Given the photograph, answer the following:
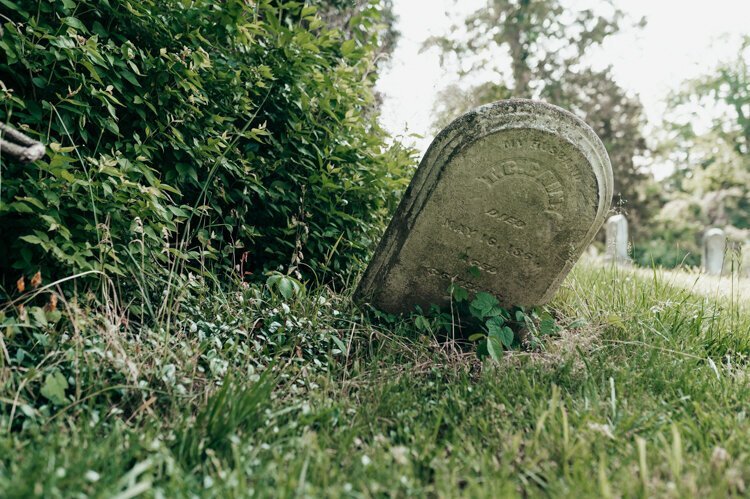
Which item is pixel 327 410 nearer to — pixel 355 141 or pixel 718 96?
pixel 355 141

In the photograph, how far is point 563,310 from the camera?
3447 mm

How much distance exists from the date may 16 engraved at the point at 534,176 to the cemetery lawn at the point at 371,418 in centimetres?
77

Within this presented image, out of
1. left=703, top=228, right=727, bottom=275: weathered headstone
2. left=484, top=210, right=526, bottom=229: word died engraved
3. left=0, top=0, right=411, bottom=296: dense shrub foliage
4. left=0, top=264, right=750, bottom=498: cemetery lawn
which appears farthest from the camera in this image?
left=703, top=228, right=727, bottom=275: weathered headstone

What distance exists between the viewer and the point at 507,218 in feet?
9.20

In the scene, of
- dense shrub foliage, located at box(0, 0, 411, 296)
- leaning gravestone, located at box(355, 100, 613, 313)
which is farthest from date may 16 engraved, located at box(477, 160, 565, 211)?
dense shrub foliage, located at box(0, 0, 411, 296)

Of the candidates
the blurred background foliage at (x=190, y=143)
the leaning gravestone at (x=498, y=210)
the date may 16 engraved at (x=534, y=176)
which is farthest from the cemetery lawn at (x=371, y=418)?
the date may 16 engraved at (x=534, y=176)

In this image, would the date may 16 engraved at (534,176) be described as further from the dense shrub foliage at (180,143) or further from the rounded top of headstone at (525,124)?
the dense shrub foliage at (180,143)

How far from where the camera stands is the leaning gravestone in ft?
8.73

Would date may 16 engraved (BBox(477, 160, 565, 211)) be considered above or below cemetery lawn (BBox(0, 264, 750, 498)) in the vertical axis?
above

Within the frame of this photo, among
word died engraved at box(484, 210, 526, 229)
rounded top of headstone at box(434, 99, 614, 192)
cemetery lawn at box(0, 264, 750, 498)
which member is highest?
rounded top of headstone at box(434, 99, 614, 192)

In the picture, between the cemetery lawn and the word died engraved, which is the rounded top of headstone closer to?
the word died engraved

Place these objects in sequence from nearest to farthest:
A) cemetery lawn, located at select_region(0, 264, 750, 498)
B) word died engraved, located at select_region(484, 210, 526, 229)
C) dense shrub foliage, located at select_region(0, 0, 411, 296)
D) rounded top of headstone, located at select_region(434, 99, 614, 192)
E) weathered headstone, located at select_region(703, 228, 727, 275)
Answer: cemetery lawn, located at select_region(0, 264, 750, 498), dense shrub foliage, located at select_region(0, 0, 411, 296), rounded top of headstone, located at select_region(434, 99, 614, 192), word died engraved, located at select_region(484, 210, 526, 229), weathered headstone, located at select_region(703, 228, 727, 275)

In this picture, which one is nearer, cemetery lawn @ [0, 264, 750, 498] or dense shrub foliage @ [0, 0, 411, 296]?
cemetery lawn @ [0, 264, 750, 498]

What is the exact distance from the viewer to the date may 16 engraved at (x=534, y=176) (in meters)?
2.69
